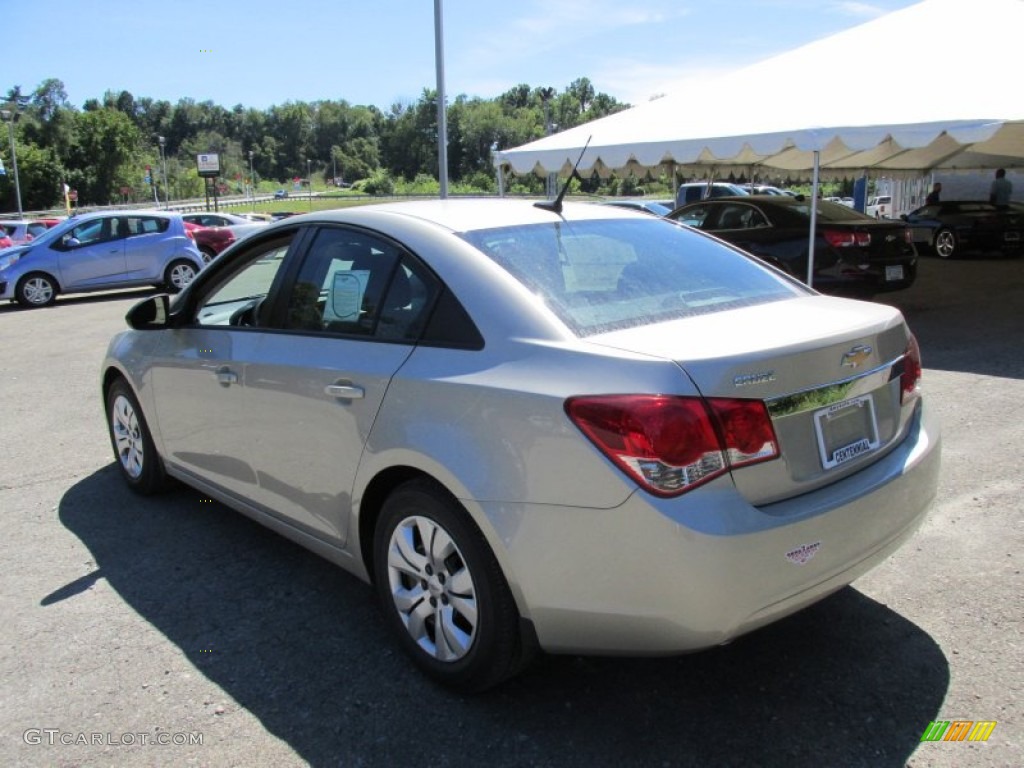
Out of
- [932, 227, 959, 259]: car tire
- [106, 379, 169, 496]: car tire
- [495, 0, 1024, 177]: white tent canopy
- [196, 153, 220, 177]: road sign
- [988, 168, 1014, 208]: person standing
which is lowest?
[106, 379, 169, 496]: car tire

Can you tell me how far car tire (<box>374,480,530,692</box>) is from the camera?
247 centimetres

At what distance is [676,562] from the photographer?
2.12 m

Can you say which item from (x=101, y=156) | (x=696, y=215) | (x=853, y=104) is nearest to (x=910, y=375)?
(x=853, y=104)

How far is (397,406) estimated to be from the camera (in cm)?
268

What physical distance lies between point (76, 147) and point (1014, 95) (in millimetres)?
104764

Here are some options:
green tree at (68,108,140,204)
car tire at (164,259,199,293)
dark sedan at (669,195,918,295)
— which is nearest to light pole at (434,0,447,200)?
car tire at (164,259,199,293)

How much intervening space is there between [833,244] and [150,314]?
26.9 feet

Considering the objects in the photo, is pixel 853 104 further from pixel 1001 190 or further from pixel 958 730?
pixel 1001 190

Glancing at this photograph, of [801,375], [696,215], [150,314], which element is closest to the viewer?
[801,375]

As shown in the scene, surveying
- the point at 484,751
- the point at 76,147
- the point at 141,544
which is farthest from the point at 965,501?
the point at 76,147

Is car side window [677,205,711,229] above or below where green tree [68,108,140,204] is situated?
below

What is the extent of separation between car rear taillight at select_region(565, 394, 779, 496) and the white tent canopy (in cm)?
806

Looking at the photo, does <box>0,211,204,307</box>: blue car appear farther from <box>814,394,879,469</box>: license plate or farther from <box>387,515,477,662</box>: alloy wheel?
<box>814,394,879,469</box>: license plate

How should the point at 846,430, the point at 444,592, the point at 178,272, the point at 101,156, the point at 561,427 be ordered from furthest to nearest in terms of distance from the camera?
the point at 101,156 → the point at 178,272 → the point at 444,592 → the point at 846,430 → the point at 561,427
